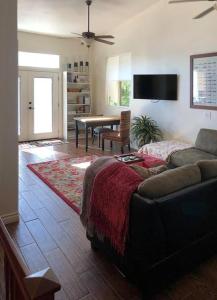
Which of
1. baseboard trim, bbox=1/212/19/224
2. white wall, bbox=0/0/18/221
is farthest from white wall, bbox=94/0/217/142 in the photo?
baseboard trim, bbox=1/212/19/224

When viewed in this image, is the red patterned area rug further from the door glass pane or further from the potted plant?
the door glass pane

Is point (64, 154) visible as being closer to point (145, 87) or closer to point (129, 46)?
point (145, 87)

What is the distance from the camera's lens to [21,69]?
7.29m

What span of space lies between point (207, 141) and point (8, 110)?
124 inches

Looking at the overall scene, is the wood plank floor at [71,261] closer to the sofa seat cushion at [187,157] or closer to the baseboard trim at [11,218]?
the baseboard trim at [11,218]

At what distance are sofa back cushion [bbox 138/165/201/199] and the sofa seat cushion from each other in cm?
189

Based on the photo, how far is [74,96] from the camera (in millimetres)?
8203

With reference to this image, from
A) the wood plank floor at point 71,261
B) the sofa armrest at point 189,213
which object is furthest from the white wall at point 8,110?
the sofa armrest at point 189,213

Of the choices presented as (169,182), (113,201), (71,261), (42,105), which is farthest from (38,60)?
(169,182)

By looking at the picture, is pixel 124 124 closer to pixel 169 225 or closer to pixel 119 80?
pixel 119 80

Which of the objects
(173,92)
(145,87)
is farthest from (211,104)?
(145,87)

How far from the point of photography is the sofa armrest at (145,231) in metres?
1.68

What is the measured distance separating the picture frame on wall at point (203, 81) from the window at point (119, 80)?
212 centimetres

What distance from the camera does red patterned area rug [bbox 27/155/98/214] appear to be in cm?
370
